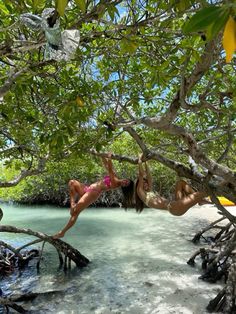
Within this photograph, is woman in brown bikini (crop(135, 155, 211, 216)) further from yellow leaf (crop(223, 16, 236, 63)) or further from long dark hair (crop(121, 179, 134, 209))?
yellow leaf (crop(223, 16, 236, 63))

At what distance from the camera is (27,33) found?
3.07 m

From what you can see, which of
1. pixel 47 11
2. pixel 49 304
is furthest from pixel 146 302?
pixel 47 11

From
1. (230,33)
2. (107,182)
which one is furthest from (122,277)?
(230,33)

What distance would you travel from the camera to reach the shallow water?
608 cm

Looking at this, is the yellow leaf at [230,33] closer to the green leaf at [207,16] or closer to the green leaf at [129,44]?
the green leaf at [207,16]

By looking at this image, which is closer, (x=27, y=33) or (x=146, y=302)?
(x=27, y=33)

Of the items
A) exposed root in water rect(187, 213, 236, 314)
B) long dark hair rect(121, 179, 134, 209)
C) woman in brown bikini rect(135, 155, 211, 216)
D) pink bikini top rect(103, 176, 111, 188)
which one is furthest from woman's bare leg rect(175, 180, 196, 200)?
pink bikini top rect(103, 176, 111, 188)

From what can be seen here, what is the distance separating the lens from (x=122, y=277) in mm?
7730

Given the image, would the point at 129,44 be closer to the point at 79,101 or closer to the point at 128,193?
the point at 79,101

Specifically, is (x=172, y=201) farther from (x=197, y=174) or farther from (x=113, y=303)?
(x=113, y=303)

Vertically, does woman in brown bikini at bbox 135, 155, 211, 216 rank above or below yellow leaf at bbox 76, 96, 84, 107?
below

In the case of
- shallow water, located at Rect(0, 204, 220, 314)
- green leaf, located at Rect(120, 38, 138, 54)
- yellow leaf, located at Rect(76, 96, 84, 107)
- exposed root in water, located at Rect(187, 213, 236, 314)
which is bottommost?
shallow water, located at Rect(0, 204, 220, 314)

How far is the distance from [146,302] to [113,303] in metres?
0.56

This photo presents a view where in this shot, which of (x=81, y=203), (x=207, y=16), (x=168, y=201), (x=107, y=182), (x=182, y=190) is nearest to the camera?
(x=207, y=16)
